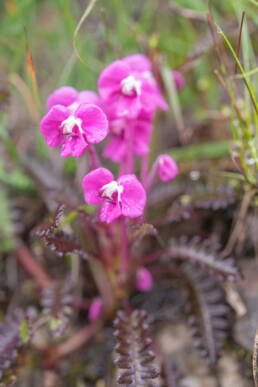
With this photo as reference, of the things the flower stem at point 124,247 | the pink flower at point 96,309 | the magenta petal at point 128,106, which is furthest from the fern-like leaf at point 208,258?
the magenta petal at point 128,106

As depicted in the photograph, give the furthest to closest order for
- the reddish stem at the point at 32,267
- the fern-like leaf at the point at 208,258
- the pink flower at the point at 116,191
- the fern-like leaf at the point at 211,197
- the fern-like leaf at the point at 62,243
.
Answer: the reddish stem at the point at 32,267 → the fern-like leaf at the point at 211,197 → the fern-like leaf at the point at 208,258 → the fern-like leaf at the point at 62,243 → the pink flower at the point at 116,191

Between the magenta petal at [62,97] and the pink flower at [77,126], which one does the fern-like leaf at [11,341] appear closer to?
the pink flower at [77,126]

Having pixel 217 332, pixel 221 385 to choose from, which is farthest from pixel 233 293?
pixel 221 385

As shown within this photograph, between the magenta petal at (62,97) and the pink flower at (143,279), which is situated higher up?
the magenta petal at (62,97)

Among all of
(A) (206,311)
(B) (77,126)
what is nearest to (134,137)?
(B) (77,126)

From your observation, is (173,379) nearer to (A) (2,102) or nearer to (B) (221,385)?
(B) (221,385)

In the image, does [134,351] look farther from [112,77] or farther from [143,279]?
[112,77]
